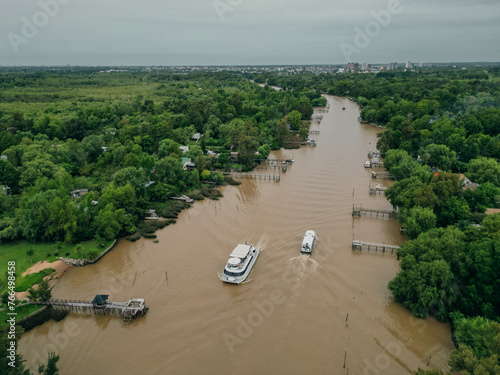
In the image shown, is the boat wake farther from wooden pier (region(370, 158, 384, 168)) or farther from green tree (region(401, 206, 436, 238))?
wooden pier (region(370, 158, 384, 168))

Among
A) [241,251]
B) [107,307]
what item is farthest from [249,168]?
[107,307]

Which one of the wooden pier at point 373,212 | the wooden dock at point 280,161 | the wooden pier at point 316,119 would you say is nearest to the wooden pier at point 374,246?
the wooden pier at point 373,212

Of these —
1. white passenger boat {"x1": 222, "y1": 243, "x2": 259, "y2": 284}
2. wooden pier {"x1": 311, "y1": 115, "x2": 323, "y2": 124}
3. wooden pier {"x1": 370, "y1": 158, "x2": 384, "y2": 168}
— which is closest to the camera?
white passenger boat {"x1": 222, "y1": 243, "x2": 259, "y2": 284}

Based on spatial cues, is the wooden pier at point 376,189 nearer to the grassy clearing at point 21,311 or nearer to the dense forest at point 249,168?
the dense forest at point 249,168

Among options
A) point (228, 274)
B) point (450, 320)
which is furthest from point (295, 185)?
point (450, 320)

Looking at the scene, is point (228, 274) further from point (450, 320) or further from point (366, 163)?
point (366, 163)

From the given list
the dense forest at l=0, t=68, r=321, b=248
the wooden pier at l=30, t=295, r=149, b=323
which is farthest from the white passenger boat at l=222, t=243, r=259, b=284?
the dense forest at l=0, t=68, r=321, b=248

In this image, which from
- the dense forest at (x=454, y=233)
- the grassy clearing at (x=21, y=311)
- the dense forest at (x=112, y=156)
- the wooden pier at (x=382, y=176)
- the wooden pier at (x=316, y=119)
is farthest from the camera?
the wooden pier at (x=316, y=119)
